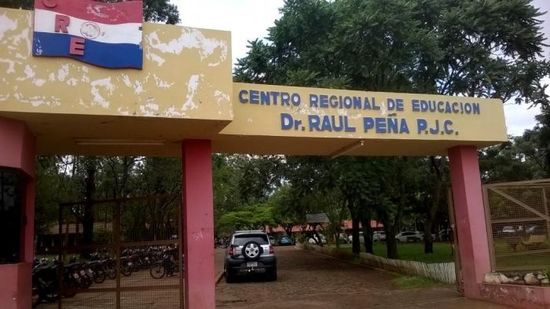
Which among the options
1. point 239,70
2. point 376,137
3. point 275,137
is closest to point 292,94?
point 275,137

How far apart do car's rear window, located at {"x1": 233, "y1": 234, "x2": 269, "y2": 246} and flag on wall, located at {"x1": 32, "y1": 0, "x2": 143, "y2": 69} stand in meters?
11.0

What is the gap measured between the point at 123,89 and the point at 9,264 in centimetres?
293

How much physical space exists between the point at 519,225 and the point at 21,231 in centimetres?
934

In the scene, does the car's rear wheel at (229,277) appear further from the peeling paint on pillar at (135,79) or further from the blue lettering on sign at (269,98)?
the peeling paint on pillar at (135,79)

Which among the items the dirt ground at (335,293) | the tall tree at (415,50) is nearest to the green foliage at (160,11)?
the tall tree at (415,50)

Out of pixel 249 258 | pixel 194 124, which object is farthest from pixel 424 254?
pixel 194 124

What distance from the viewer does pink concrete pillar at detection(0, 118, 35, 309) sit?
282 inches

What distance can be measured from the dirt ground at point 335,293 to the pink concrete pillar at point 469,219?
629 mm

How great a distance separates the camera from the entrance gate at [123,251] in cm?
922

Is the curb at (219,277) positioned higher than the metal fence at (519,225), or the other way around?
the metal fence at (519,225)

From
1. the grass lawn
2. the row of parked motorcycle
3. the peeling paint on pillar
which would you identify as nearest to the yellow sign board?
the peeling paint on pillar

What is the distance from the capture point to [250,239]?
1794cm

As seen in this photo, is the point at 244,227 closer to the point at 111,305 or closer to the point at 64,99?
the point at 111,305

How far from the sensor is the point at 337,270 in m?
21.5
